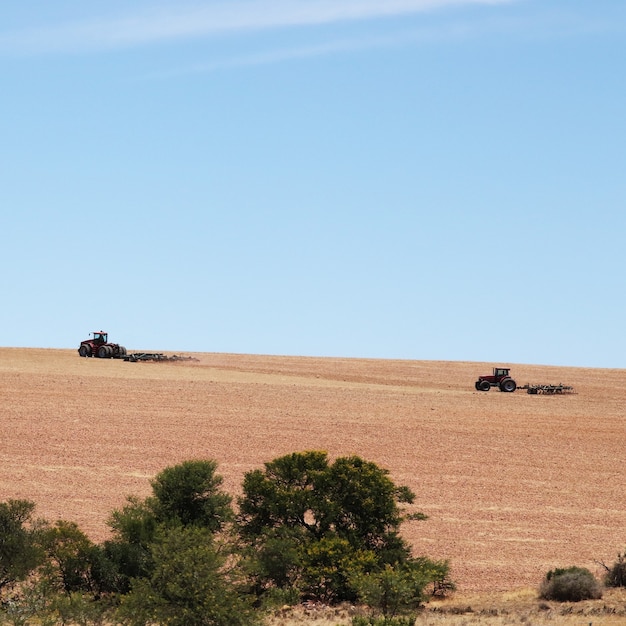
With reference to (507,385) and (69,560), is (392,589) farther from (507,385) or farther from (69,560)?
(507,385)

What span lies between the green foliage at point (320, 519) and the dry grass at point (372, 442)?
3592 mm

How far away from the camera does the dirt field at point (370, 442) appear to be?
47.2 meters

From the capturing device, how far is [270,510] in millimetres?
39625

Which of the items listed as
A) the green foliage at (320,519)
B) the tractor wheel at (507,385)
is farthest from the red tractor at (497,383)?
the green foliage at (320,519)

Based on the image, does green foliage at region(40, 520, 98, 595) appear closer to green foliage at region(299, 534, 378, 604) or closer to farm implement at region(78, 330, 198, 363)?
green foliage at region(299, 534, 378, 604)

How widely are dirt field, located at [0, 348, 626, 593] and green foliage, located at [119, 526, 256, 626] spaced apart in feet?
36.5

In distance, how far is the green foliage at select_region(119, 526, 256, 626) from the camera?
30500mm

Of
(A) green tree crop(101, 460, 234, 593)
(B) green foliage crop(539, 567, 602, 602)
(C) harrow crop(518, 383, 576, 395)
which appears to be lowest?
(B) green foliage crop(539, 567, 602, 602)

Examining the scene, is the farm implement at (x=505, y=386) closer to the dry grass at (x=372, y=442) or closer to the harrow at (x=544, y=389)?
the harrow at (x=544, y=389)

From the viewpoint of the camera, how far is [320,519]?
3956 centimetres

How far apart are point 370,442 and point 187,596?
35235 mm

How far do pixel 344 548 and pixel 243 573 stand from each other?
4.38 metres

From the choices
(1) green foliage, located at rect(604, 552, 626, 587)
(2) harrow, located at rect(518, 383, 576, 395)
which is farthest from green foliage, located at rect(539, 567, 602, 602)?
(2) harrow, located at rect(518, 383, 576, 395)

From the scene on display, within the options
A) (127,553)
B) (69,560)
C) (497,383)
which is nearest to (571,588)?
(127,553)
